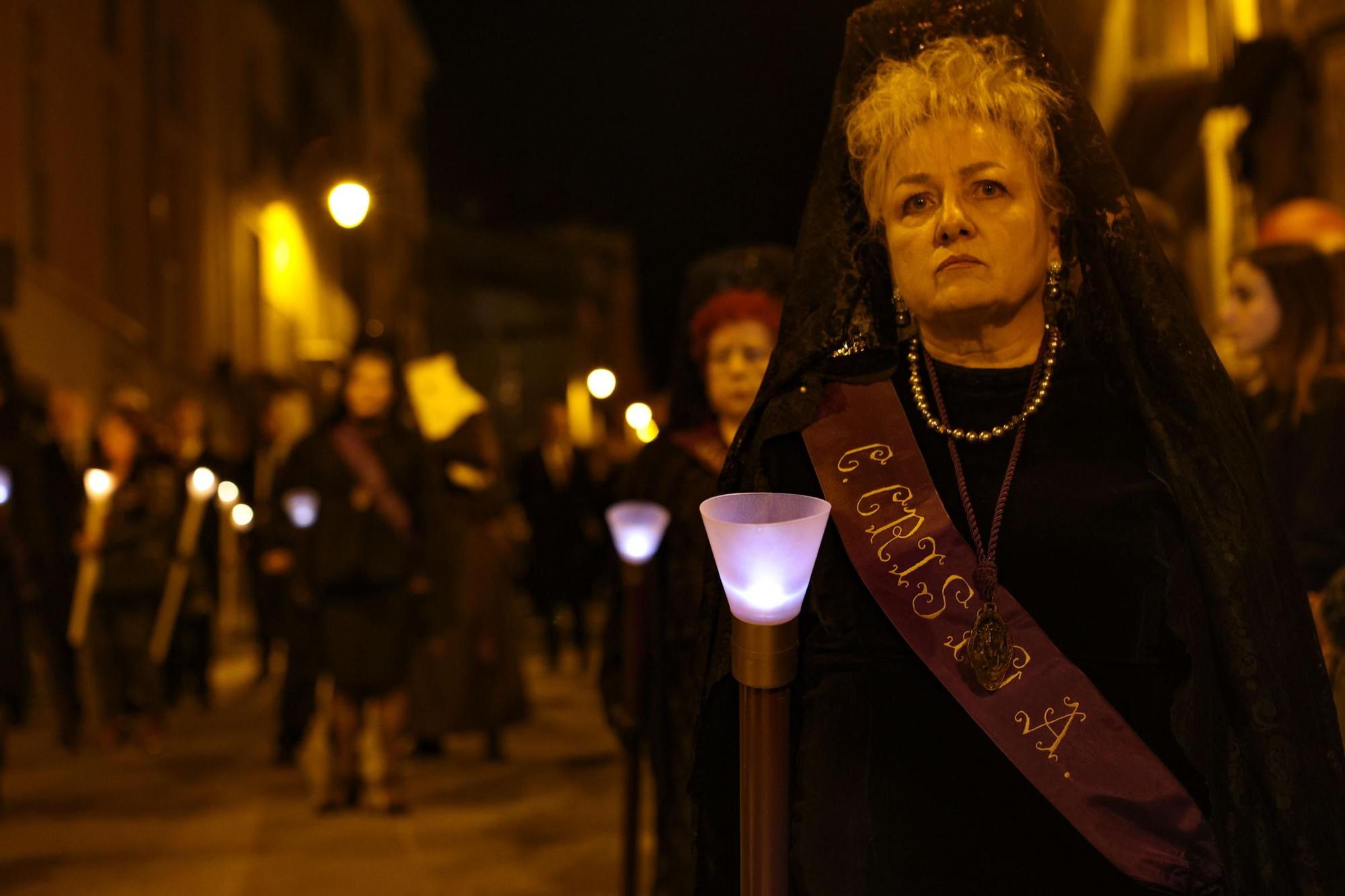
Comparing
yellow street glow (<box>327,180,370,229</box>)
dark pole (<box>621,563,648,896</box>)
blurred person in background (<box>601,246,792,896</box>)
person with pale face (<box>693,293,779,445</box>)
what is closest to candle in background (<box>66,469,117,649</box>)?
yellow street glow (<box>327,180,370,229</box>)

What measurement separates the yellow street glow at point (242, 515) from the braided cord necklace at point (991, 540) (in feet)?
33.7

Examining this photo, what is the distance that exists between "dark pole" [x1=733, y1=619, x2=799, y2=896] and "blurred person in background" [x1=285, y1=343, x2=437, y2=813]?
525cm

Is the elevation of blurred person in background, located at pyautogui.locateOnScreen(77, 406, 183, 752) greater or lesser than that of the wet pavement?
greater

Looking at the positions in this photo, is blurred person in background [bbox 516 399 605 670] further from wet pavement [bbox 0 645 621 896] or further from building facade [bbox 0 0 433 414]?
wet pavement [bbox 0 645 621 896]

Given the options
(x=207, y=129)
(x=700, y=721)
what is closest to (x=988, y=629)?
(x=700, y=721)

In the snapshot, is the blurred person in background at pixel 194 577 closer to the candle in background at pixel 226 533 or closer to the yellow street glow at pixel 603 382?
the candle in background at pixel 226 533

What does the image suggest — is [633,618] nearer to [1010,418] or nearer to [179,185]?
[1010,418]

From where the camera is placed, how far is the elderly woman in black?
6.84 feet

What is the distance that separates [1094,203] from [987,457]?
444mm

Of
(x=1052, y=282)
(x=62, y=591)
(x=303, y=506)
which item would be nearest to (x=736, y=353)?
(x=1052, y=282)

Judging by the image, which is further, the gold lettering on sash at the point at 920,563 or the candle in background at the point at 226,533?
the candle in background at the point at 226,533

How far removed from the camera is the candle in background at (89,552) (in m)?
8.98

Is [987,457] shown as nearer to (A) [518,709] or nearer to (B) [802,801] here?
(B) [802,801]

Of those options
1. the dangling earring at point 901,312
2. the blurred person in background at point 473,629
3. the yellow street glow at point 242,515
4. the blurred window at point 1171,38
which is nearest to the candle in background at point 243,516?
the yellow street glow at point 242,515
